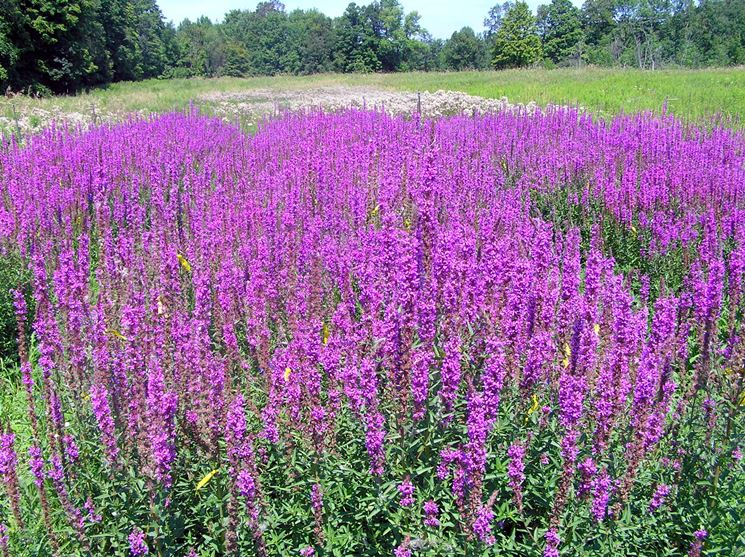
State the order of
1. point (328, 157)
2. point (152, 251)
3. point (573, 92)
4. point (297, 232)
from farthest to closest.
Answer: point (573, 92) → point (328, 157) → point (297, 232) → point (152, 251)

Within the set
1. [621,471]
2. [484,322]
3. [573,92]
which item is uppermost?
[573,92]

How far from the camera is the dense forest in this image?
3108 inches

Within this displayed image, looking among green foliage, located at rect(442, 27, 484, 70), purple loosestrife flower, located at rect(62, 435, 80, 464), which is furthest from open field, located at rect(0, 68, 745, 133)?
green foliage, located at rect(442, 27, 484, 70)

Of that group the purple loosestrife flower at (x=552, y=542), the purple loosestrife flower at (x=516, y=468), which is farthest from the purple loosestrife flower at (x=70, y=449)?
the purple loosestrife flower at (x=552, y=542)

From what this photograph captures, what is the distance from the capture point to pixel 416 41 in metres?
126

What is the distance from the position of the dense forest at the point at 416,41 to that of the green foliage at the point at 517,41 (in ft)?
0.56

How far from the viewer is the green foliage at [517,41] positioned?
94688 mm

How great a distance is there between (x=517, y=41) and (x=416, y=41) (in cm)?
3553

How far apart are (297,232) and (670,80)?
87.4 ft

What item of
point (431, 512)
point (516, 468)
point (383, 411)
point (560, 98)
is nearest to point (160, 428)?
point (383, 411)

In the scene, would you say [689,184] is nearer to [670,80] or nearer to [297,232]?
[297,232]

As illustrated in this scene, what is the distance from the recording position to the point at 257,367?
4469 mm

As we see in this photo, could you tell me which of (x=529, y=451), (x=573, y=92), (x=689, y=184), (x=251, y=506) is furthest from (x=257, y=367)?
(x=573, y=92)

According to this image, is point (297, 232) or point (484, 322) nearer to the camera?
point (484, 322)
